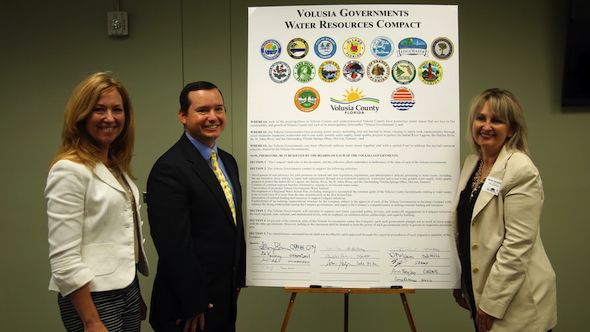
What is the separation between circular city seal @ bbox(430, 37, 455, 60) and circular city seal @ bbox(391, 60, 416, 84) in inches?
5.0

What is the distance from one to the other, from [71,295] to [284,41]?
1388mm

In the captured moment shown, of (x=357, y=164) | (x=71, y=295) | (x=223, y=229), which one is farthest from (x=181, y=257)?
(x=357, y=164)

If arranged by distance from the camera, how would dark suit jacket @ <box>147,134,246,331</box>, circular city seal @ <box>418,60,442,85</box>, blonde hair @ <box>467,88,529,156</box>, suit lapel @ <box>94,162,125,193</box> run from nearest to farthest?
suit lapel @ <box>94,162,125,193</box>, dark suit jacket @ <box>147,134,246,331</box>, blonde hair @ <box>467,88,529,156</box>, circular city seal @ <box>418,60,442,85</box>

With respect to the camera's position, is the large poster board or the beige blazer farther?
the large poster board

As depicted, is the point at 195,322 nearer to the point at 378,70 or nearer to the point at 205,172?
the point at 205,172

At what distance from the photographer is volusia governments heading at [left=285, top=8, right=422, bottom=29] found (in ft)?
6.67

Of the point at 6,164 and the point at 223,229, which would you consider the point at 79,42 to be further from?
the point at 223,229

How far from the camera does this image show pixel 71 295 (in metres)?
1.50

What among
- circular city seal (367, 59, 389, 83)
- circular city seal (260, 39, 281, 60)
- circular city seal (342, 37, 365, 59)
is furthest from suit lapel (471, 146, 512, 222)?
circular city seal (260, 39, 281, 60)

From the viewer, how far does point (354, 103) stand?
6.72ft

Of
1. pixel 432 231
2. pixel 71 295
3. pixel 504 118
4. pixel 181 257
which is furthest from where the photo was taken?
pixel 432 231

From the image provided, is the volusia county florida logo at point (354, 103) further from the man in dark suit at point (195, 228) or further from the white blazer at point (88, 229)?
the white blazer at point (88, 229)

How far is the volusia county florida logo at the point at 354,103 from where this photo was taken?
2.04m

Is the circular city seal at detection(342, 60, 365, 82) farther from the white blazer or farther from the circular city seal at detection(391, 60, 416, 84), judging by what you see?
the white blazer
